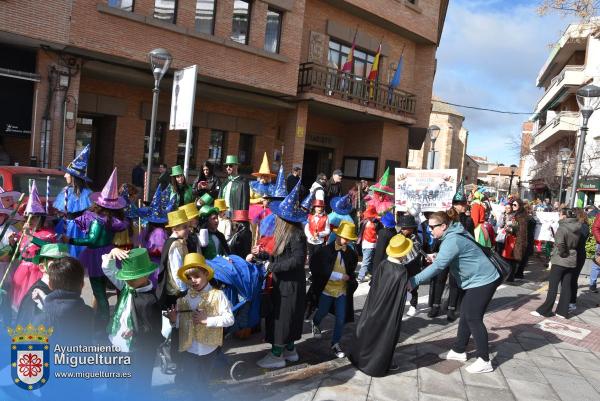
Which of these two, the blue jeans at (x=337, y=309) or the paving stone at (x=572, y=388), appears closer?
the paving stone at (x=572, y=388)

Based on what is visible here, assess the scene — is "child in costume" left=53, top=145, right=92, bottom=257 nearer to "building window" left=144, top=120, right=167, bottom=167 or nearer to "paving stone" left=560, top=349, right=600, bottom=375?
"paving stone" left=560, top=349, right=600, bottom=375

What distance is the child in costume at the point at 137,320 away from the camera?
136 inches

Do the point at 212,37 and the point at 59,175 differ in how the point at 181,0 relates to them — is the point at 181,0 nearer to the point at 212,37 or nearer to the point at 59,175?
the point at 212,37

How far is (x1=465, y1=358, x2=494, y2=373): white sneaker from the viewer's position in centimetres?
520

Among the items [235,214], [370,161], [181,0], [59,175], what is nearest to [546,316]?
[235,214]

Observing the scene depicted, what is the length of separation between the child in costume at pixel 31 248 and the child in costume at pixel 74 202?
19cm

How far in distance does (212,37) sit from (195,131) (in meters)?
3.73

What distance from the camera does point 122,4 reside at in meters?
12.5

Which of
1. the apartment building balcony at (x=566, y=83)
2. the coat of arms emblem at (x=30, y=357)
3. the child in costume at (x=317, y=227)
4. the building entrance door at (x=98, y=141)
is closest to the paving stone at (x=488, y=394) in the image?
the child in costume at (x=317, y=227)

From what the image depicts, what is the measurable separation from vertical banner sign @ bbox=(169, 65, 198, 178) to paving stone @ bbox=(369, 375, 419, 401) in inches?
198

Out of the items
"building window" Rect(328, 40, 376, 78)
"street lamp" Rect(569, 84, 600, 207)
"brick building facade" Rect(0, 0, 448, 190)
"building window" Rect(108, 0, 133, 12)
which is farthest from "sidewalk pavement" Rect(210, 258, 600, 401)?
"building window" Rect(328, 40, 376, 78)

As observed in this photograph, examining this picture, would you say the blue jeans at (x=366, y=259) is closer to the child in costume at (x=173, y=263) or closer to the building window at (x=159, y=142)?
the child in costume at (x=173, y=263)

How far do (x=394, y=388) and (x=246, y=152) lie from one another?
1452cm

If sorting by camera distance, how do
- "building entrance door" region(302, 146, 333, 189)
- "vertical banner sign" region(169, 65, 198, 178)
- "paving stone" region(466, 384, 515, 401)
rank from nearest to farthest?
"paving stone" region(466, 384, 515, 401), "vertical banner sign" region(169, 65, 198, 178), "building entrance door" region(302, 146, 333, 189)
